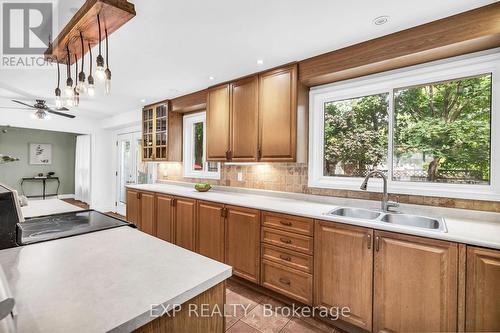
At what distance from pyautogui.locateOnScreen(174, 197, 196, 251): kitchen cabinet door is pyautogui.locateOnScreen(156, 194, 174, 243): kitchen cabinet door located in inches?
4.6

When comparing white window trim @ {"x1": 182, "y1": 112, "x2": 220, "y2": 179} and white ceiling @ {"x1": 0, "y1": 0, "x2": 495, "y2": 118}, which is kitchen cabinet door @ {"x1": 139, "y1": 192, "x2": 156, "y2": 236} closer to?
white window trim @ {"x1": 182, "y1": 112, "x2": 220, "y2": 179}

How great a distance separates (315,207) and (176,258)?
160 cm

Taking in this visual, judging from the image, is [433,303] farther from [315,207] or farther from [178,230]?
[178,230]

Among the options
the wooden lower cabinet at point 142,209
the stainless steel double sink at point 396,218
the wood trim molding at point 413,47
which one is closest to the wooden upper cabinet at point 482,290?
the stainless steel double sink at point 396,218

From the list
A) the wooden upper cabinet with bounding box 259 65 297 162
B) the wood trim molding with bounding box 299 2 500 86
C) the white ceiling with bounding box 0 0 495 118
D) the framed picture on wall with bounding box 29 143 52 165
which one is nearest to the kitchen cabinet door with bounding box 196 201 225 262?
the wooden upper cabinet with bounding box 259 65 297 162

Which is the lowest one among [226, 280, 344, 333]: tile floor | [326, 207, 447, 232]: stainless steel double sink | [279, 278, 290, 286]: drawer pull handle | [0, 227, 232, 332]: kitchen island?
[226, 280, 344, 333]: tile floor

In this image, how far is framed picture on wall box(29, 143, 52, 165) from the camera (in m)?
7.39

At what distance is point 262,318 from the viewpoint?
202 centimetres

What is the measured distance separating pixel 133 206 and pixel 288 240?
3.03 metres

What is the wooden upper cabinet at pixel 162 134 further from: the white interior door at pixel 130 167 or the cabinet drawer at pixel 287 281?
the cabinet drawer at pixel 287 281

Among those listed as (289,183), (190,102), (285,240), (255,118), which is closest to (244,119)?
(255,118)

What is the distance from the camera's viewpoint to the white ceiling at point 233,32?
163cm

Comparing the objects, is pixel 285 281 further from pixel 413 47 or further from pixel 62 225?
pixel 413 47

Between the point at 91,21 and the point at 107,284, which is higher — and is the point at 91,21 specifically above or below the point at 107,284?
above
